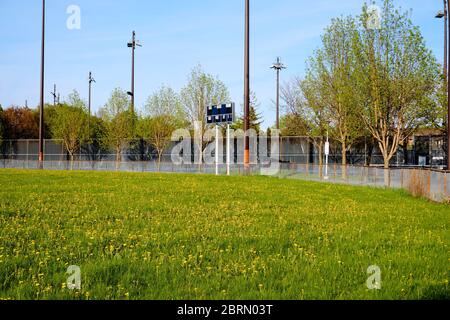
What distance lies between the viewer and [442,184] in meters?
17.0

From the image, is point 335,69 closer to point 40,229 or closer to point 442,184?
point 442,184

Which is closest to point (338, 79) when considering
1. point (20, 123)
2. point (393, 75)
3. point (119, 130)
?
point (393, 75)

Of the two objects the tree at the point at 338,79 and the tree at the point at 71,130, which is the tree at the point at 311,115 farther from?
the tree at the point at 71,130

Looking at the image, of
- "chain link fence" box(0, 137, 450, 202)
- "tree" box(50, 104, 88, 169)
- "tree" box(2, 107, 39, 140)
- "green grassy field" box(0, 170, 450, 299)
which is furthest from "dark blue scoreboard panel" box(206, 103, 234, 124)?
"tree" box(2, 107, 39, 140)

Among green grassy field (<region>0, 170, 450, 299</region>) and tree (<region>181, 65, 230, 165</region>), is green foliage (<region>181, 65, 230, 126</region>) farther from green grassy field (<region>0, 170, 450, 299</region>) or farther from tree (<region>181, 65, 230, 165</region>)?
green grassy field (<region>0, 170, 450, 299</region>)

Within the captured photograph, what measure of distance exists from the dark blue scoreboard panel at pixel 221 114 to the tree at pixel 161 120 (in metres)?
13.4

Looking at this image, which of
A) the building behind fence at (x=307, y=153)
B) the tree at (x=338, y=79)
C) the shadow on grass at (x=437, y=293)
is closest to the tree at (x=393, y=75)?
the tree at (x=338, y=79)

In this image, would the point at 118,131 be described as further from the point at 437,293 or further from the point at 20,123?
the point at 437,293

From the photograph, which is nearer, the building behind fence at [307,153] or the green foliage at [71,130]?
the building behind fence at [307,153]

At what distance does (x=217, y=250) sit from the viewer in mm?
7230

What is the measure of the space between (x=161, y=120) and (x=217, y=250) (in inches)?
1685

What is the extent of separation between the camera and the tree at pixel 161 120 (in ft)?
156

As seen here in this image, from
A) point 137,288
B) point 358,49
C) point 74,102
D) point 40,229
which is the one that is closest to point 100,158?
point 74,102
